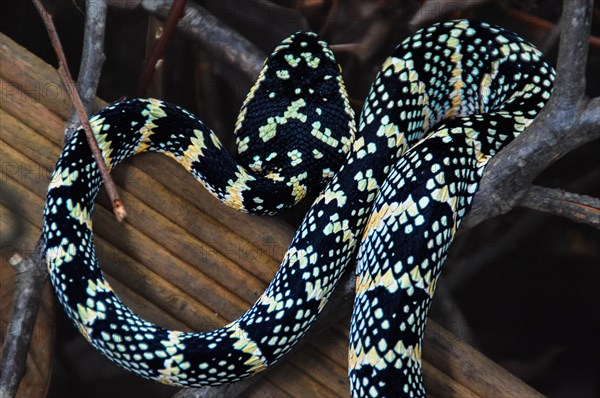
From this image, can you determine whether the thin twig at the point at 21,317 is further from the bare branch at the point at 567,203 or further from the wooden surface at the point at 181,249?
the bare branch at the point at 567,203

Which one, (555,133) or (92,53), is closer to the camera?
(555,133)

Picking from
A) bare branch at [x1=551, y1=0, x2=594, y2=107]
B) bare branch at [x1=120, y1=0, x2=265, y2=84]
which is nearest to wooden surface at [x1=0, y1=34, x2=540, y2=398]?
bare branch at [x1=120, y1=0, x2=265, y2=84]

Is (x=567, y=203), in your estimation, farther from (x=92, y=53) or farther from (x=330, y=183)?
(x=92, y=53)

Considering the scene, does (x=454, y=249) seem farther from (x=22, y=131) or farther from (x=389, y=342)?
(x=22, y=131)

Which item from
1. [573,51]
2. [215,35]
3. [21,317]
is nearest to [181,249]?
[21,317]

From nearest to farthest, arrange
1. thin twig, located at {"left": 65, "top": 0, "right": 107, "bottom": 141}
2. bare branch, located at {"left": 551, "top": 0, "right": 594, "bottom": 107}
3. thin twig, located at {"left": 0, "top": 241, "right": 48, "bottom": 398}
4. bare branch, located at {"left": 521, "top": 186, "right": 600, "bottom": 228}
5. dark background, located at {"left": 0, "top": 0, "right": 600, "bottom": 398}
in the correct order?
1. bare branch, located at {"left": 551, "top": 0, "right": 594, "bottom": 107}
2. bare branch, located at {"left": 521, "top": 186, "right": 600, "bottom": 228}
3. thin twig, located at {"left": 0, "top": 241, "right": 48, "bottom": 398}
4. thin twig, located at {"left": 65, "top": 0, "right": 107, "bottom": 141}
5. dark background, located at {"left": 0, "top": 0, "right": 600, "bottom": 398}

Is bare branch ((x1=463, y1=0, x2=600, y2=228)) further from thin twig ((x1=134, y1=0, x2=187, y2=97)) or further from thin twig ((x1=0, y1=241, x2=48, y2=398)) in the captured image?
thin twig ((x1=0, y1=241, x2=48, y2=398))

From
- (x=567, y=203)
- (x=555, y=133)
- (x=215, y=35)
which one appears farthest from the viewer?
(x=215, y=35)
